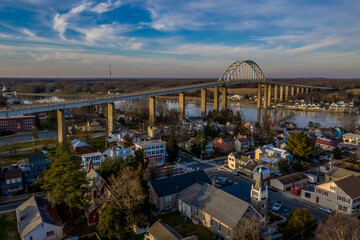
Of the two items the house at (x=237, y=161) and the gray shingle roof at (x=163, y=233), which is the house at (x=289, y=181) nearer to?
the house at (x=237, y=161)

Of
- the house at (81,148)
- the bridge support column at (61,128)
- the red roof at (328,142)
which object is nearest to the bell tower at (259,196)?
the house at (81,148)

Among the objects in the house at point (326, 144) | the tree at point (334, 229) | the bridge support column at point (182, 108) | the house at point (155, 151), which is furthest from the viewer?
the bridge support column at point (182, 108)

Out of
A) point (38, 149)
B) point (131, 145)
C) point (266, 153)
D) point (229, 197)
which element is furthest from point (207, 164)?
point (38, 149)

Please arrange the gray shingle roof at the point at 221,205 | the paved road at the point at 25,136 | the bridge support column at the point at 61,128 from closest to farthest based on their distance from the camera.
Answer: the gray shingle roof at the point at 221,205 → the bridge support column at the point at 61,128 → the paved road at the point at 25,136

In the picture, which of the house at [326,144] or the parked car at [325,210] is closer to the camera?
the parked car at [325,210]

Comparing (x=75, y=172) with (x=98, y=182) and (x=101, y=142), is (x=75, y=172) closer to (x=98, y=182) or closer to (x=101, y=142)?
(x=98, y=182)

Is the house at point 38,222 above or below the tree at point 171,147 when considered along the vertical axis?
below

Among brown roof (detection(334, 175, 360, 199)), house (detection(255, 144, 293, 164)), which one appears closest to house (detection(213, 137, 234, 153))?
house (detection(255, 144, 293, 164))
